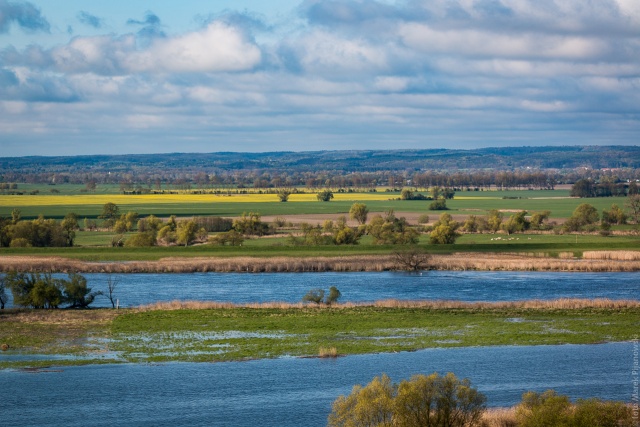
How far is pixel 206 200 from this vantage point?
16538 centimetres

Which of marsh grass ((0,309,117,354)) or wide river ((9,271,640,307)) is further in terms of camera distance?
wide river ((9,271,640,307))

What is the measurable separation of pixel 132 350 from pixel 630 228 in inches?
2939

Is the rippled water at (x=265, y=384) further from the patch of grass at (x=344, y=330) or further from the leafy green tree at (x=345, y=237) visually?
the leafy green tree at (x=345, y=237)

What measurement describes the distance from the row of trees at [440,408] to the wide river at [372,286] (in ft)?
91.9

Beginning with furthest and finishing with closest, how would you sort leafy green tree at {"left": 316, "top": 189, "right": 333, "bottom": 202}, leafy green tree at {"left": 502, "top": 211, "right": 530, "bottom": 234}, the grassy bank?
leafy green tree at {"left": 316, "top": 189, "right": 333, "bottom": 202}
leafy green tree at {"left": 502, "top": 211, "right": 530, "bottom": 234}
the grassy bank

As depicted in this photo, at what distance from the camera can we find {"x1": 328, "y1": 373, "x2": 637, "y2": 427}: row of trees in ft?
74.6

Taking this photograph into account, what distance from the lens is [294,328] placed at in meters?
42.5

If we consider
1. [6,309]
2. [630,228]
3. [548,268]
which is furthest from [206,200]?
[6,309]

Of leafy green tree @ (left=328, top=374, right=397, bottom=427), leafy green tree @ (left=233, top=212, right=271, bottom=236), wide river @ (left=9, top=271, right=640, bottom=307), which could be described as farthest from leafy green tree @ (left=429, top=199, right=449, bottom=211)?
leafy green tree @ (left=328, top=374, right=397, bottom=427)

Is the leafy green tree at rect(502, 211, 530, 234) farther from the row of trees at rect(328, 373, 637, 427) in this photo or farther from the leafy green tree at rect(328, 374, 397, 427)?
the leafy green tree at rect(328, 374, 397, 427)

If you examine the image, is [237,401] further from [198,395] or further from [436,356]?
[436,356]

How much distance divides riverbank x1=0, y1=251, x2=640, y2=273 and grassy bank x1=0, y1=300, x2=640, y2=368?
21.1 m

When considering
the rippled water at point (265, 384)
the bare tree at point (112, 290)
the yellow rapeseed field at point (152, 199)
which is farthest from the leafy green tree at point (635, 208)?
the rippled water at point (265, 384)

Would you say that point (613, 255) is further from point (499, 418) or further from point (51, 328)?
point (499, 418)
